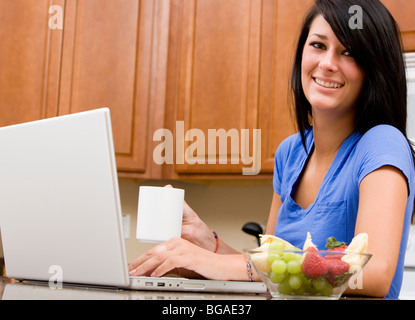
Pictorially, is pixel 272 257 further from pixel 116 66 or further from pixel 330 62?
pixel 116 66

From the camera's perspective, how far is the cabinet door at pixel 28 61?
7.11 ft

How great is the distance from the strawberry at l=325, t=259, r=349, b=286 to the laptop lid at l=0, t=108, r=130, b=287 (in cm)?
26

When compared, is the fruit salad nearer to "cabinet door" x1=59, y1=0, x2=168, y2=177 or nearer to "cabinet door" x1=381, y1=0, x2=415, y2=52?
"cabinet door" x1=381, y1=0, x2=415, y2=52

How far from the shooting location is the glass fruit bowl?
61 cm

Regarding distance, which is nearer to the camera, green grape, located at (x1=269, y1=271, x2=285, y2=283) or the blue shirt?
green grape, located at (x1=269, y1=271, x2=285, y2=283)

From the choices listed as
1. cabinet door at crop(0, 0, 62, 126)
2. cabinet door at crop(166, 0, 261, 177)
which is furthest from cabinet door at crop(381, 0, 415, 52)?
cabinet door at crop(0, 0, 62, 126)

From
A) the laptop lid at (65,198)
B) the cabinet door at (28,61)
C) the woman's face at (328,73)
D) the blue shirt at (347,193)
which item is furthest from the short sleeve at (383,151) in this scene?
the cabinet door at (28,61)

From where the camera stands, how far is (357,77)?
3.50ft

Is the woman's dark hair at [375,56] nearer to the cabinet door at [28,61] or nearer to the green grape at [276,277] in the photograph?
the green grape at [276,277]

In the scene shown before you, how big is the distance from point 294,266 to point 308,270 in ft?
0.05

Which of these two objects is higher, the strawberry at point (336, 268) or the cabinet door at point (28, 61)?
the cabinet door at point (28, 61)

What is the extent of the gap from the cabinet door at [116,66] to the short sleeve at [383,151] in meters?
1.38
